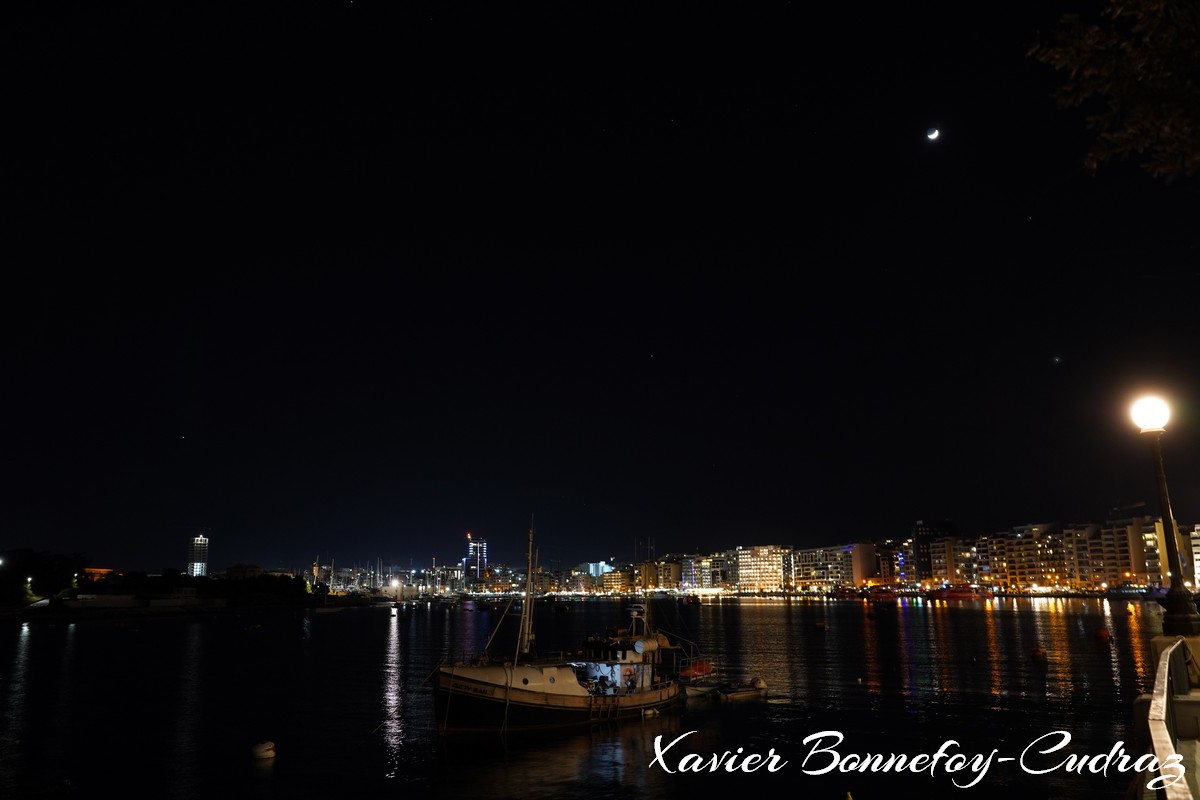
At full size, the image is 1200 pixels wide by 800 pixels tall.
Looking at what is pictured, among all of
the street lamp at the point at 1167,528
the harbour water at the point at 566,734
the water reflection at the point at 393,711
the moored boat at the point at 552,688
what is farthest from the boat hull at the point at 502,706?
the street lamp at the point at 1167,528

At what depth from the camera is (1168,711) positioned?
25.8 ft

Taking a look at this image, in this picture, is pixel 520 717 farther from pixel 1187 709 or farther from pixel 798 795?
pixel 1187 709

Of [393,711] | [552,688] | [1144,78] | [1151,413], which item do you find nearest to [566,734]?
[552,688]

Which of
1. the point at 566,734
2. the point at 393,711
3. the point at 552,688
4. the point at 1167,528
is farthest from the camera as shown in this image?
the point at 393,711

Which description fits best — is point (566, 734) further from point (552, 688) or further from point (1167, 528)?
point (1167, 528)

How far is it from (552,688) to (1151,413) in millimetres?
32699

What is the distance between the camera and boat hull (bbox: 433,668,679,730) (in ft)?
120

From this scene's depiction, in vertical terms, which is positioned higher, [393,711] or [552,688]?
[552,688]

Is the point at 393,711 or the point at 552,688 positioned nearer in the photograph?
the point at 552,688

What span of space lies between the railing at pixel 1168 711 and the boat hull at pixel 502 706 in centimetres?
3039

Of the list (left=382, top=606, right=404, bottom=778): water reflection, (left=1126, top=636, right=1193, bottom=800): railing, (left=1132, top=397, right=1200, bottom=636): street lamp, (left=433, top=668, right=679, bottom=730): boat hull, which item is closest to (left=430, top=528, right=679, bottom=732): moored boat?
(left=433, top=668, right=679, bottom=730): boat hull

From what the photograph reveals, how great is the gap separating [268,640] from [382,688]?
192 feet

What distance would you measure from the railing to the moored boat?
30.5 meters

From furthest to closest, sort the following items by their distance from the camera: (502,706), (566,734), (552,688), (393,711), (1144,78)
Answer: (393,711) < (552,688) < (566,734) < (502,706) < (1144,78)
